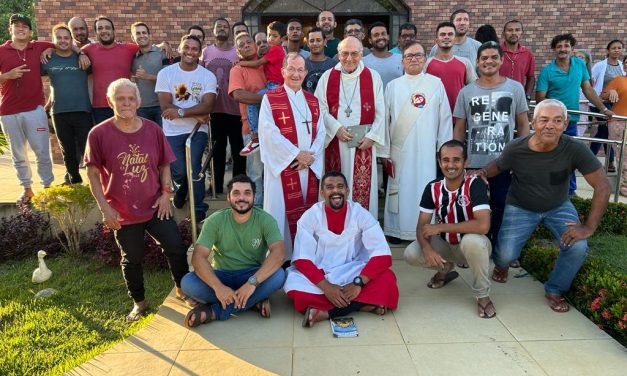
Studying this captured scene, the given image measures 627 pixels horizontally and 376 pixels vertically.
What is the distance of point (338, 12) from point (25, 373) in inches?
287

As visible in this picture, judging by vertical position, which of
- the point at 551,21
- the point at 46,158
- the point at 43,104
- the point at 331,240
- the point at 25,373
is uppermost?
the point at 551,21

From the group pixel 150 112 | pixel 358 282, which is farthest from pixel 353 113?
pixel 150 112

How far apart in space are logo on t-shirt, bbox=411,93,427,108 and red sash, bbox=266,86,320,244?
0.96 m

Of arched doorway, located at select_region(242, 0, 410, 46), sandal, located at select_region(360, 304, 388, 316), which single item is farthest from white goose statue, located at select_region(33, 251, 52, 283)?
arched doorway, located at select_region(242, 0, 410, 46)

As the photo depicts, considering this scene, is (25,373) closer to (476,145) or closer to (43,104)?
(43,104)

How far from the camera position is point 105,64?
554cm

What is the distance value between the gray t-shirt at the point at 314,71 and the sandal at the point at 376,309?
237 cm

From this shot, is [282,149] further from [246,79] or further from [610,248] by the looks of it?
[610,248]

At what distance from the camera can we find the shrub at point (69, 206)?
517 centimetres

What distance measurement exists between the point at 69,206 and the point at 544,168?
4.65 metres

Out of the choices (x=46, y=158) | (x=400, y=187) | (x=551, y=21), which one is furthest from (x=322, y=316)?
(x=551, y=21)

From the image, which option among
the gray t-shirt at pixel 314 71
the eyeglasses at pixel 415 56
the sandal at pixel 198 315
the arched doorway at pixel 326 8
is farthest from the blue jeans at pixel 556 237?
the arched doorway at pixel 326 8

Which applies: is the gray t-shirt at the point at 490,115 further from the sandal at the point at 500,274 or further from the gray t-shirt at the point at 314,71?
the gray t-shirt at the point at 314,71

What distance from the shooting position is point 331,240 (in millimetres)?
3756
